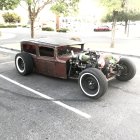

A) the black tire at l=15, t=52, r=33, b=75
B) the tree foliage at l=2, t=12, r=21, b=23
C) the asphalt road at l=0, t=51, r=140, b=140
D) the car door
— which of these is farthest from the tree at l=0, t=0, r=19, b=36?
the tree foliage at l=2, t=12, r=21, b=23

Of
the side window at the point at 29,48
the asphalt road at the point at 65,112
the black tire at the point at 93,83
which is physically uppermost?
the side window at the point at 29,48

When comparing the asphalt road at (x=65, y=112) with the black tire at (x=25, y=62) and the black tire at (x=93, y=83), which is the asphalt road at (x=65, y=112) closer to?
the black tire at (x=93, y=83)

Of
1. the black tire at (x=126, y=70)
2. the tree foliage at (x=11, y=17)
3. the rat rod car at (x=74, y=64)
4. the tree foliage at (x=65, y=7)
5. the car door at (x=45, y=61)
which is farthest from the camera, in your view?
the tree foliage at (x=11, y=17)

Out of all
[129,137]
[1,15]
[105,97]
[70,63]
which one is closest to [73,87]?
[70,63]

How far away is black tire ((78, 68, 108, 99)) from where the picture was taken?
Result: 19.4 feet

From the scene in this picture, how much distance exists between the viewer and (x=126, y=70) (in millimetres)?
7488

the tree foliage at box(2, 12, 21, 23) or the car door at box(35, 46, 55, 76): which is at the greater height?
the tree foliage at box(2, 12, 21, 23)

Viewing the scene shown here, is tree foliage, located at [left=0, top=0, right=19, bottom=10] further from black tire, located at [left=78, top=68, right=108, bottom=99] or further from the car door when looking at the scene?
black tire, located at [left=78, top=68, right=108, bottom=99]

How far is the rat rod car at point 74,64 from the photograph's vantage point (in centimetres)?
620

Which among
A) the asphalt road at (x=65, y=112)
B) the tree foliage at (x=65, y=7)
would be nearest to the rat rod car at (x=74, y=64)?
the asphalt road at (x=65, y=112)

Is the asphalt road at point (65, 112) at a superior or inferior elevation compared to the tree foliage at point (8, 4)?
inferior

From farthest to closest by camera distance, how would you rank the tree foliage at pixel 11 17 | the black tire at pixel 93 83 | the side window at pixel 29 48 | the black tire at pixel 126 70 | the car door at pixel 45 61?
the tree foliage at pixel 11 17 < the side window at pixel 29 48 < the car door at pixel 45 61 < the black tire at pixel 126 70 < the black tire at pixel 93 83

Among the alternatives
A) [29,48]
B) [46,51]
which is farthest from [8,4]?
[46,51]

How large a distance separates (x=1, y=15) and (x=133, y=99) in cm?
6310
